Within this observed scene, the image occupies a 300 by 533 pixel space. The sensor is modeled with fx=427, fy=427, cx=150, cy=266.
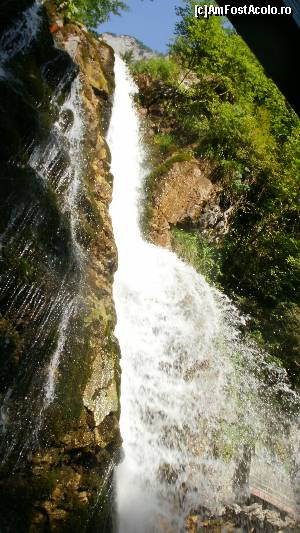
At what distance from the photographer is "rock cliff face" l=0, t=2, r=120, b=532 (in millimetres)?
4344

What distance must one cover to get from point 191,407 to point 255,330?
11.7ft

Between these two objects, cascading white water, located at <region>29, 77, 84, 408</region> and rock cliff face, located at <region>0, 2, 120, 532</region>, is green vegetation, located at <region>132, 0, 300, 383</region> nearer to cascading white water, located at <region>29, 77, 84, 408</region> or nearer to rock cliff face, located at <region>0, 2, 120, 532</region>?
cascading white water, located at <region>29, 77, 84, 408</region>

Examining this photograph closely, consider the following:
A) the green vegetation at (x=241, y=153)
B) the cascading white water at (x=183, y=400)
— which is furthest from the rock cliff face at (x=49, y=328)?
the green vegetation at (x=241, y=153)

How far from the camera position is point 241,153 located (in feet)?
41.0

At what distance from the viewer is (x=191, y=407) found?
274 inches

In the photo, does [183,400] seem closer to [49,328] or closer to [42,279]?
[49,328]

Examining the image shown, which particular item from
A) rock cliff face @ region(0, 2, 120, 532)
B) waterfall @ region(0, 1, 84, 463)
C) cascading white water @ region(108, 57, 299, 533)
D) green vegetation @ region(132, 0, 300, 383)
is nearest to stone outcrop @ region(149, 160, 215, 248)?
green vegetation @ region(132, 0, 300, 383)

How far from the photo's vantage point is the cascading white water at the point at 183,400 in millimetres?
6023

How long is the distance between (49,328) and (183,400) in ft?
9.77

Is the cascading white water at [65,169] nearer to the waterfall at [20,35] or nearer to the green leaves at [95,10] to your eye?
the waterfall at [20,35]

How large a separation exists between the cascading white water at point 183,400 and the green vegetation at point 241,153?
993 millimetres

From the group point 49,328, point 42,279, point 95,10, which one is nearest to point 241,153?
point 95,10

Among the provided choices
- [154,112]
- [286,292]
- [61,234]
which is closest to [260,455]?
[286,292]

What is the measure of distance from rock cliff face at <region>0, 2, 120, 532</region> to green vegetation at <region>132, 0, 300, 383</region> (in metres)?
4.43
